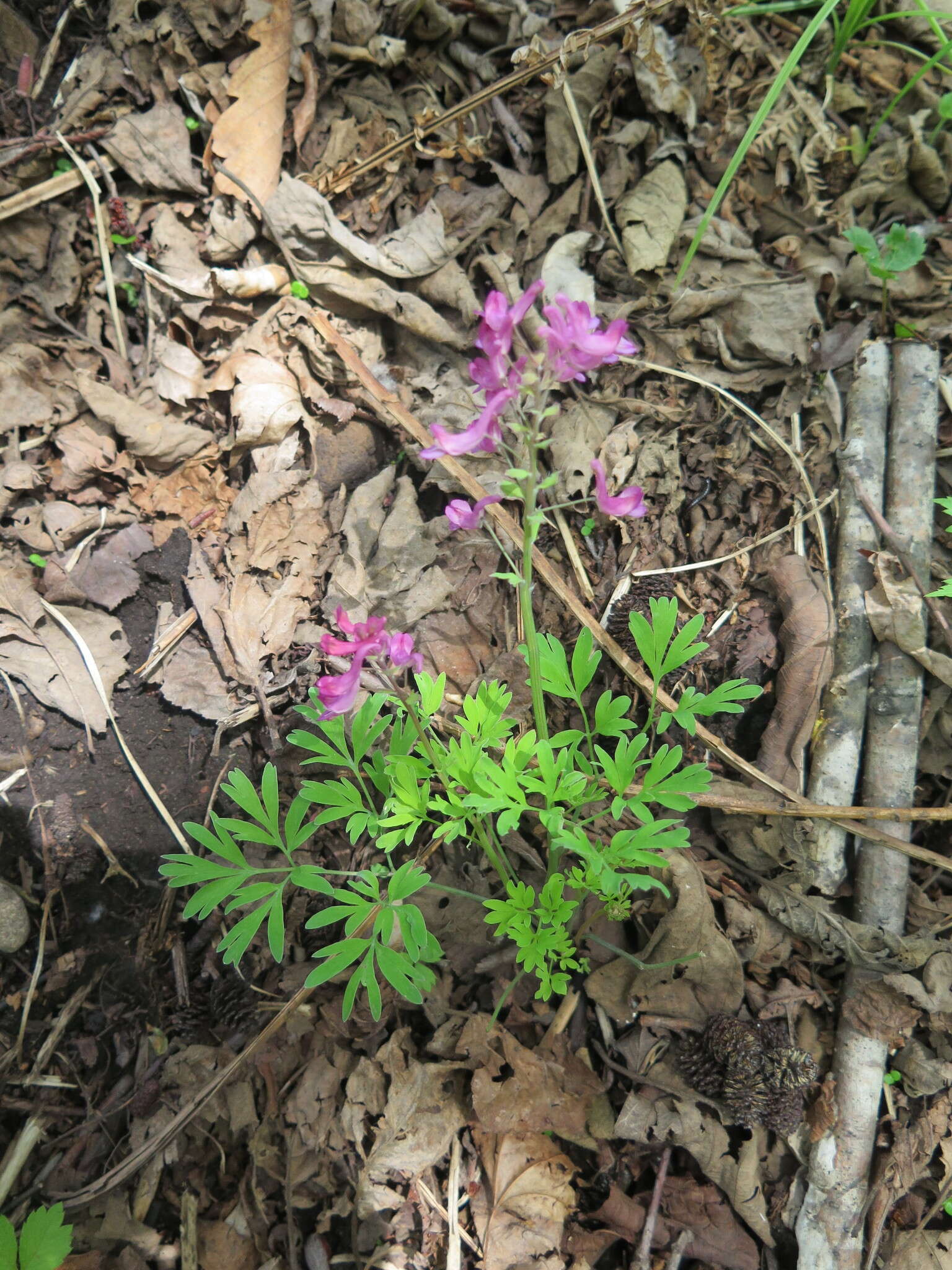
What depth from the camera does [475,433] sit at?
1.54m

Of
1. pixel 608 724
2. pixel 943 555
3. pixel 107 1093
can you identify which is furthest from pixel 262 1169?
pixel 943 555

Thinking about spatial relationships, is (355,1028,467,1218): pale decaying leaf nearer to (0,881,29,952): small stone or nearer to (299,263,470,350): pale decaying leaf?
(0,881,29,952): small stone

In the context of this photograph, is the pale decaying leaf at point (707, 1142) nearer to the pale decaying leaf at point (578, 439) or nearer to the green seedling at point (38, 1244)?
the green seedling at point (38, 1244)

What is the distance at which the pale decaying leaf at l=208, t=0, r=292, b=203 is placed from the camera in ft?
9.72

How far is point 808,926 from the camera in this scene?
7.70 feet

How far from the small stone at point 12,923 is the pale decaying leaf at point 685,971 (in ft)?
5.91

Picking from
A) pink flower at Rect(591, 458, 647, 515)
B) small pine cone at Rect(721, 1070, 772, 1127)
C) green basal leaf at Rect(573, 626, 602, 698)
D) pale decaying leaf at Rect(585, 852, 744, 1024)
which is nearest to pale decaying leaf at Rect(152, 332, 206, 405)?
green basal leaf at Rect(573, 626, 602, 698)

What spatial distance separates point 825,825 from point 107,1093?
2.39 metres

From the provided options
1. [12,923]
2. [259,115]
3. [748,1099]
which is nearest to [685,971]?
[748,1099]

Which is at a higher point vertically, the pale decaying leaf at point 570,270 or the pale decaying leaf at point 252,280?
the pale decaying leaf at point 252,280

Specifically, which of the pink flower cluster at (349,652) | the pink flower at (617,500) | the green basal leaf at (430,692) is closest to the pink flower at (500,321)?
the pink flower at (617,500)

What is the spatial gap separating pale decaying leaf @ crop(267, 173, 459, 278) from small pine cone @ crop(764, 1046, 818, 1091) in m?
2.97

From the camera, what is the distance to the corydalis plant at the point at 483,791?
167cm

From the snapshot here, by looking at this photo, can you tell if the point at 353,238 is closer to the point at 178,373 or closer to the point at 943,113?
the point at 178,373
